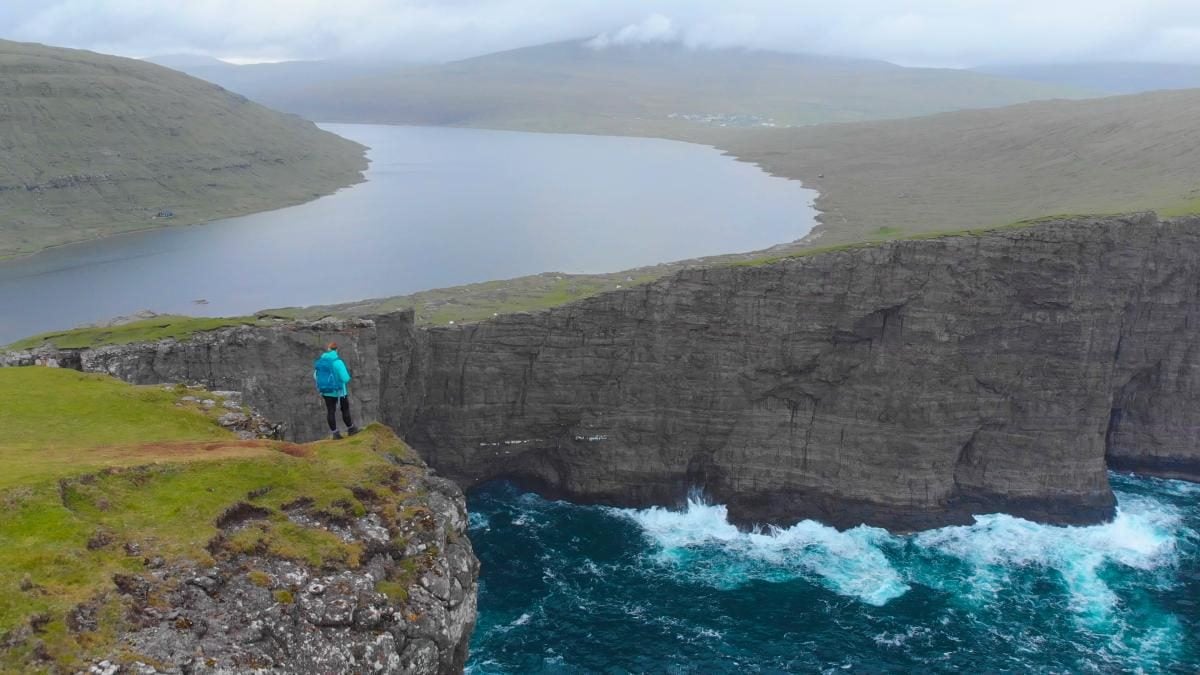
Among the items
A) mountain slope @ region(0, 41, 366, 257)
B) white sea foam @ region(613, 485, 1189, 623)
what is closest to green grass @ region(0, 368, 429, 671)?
white sea foam @ region(613, 485, 1189, 623)

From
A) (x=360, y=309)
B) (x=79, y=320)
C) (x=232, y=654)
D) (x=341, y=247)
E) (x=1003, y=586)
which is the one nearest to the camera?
(x=232, y=654)

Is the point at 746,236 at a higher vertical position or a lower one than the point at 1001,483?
higher

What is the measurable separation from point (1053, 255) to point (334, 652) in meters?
49.8

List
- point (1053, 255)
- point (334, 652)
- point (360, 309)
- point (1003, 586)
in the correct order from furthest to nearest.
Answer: point (360, 309) → point (1053, 255) → point (1003, 586) → point (334, 652)

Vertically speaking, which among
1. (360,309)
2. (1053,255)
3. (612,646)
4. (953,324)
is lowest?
(612,646)

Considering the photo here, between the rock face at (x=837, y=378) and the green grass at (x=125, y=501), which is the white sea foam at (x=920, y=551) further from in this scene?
the green grass at (x=125, y=501)

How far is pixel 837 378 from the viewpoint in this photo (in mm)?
52781

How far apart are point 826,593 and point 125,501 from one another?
36028 mm

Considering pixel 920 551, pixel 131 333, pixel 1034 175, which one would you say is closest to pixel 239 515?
pixel 131 333

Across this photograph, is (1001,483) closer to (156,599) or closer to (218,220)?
Result: (156,599)

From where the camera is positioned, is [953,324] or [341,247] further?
[341,247]

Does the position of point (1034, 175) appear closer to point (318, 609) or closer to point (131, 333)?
point (131, 333)

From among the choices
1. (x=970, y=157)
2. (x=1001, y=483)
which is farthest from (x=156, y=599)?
(x=970, y=157)

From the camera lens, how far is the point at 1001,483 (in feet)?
174
